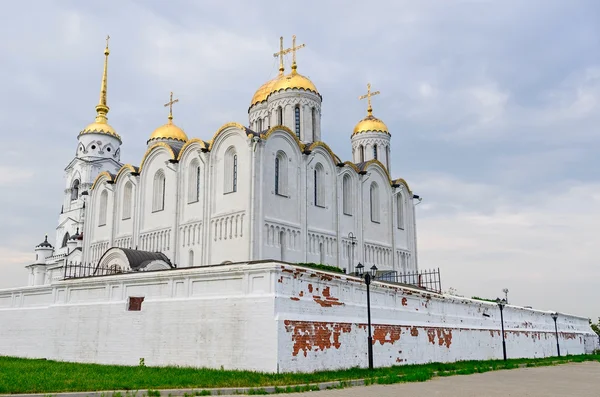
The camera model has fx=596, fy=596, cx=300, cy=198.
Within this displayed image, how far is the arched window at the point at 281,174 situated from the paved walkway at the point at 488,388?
50.1 feet

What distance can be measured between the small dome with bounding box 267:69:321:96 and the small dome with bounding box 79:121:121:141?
1805cm

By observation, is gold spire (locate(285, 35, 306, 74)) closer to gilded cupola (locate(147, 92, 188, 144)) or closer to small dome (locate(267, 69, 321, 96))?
small dome (locate(267, 69, 321, 96))

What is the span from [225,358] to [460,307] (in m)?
13.5

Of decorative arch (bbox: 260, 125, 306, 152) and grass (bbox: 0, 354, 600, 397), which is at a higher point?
decorative arch (bbox: 260, 125, 306, 152)

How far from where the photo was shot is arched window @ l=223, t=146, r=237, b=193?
3016cm

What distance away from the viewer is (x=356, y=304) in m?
18.8

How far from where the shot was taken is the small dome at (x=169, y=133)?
43.6m

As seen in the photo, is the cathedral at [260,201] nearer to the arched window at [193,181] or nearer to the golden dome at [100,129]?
the arched window at [193,181]

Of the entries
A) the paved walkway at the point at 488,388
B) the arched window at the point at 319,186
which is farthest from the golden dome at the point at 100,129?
the paved walkway at the point at 488,388

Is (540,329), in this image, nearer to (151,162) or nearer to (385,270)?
(385,270)

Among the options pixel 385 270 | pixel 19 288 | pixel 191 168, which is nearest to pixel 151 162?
pixel 191 168

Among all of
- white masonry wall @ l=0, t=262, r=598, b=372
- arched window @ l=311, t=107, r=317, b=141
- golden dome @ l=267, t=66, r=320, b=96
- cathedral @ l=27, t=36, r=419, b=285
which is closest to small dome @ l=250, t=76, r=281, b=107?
cathedral @ l=27, t=36, r=419, b=285

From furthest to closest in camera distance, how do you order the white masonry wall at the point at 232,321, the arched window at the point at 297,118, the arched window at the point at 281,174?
the arched window at the point at 297,118, the arched window at the point at 281,174, the white masonry wall at the point at 232,321

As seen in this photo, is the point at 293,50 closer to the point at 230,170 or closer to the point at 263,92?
the point at 263,92
